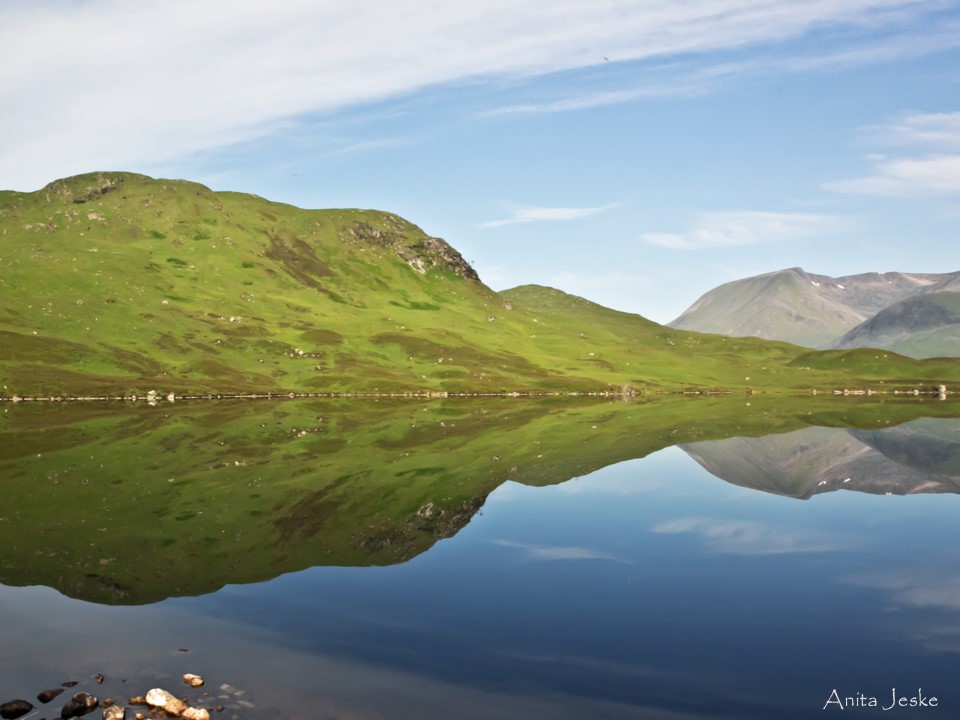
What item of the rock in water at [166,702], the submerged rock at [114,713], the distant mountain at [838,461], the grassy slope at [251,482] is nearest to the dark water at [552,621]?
the grassy slope at [251,482]

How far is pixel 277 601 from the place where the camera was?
29500 mm

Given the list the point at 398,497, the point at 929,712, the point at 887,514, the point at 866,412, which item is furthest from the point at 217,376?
the point at 929,712

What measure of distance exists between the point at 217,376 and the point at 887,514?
16962 centimetres

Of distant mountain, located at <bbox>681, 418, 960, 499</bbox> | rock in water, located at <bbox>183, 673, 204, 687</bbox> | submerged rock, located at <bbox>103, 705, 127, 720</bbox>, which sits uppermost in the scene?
submerged rock, located at <bbox>103, 705, 127, 720</bbox>

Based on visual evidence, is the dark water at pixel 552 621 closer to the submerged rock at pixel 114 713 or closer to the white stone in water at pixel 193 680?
the white stone in water at pixel 193 680

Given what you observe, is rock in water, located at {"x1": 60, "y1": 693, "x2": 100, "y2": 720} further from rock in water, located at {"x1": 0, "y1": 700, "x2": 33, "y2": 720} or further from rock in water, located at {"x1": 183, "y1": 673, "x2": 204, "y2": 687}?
rock in water, located at {"x1": 183, "y1": 673, "x2": 204, "y2": 687}

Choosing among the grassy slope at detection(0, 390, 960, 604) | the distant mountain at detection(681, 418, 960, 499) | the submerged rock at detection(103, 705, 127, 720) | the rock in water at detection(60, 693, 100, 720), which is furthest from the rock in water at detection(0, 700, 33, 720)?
the distant mountain at detection(681, 418, 960, 499)

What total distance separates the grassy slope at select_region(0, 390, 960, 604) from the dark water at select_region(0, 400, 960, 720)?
Answer: 628 millimetres

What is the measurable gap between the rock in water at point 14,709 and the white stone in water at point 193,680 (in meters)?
3.54

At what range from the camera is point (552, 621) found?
27.4 meters

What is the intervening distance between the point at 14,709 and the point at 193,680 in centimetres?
403
